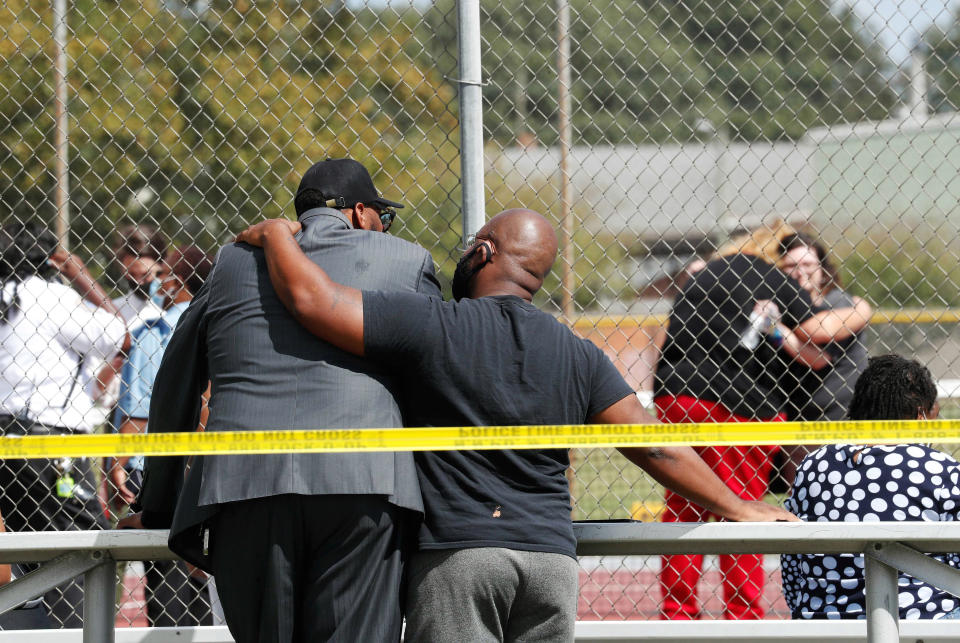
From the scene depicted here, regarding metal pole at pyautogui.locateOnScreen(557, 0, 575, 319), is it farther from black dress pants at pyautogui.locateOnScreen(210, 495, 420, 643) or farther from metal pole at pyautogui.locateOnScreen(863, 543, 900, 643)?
black dress pants at pyautogui.locateOnScreen(210, 495, 420, 643)

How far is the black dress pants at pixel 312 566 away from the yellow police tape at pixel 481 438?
0.15 m

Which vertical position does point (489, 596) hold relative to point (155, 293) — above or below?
below

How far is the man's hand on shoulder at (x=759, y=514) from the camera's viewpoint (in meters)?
3.11

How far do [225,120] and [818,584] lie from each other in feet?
31.2

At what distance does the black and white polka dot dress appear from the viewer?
333 cm

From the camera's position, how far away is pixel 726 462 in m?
4.75

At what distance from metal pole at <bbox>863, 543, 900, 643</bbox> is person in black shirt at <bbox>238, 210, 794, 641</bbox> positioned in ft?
3.26

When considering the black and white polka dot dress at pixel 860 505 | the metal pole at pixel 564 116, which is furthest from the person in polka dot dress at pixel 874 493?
the metal pole at pixel 564 116

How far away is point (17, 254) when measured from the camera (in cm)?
477

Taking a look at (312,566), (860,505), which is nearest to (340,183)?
(312,566)

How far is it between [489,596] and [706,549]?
873mm

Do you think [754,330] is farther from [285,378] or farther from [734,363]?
[285,378]

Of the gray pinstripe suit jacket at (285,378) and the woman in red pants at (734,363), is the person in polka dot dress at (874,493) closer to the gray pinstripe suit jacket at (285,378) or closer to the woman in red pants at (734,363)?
the woman in red pants at (734,363)

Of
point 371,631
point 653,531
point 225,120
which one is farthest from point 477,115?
point 225,120
